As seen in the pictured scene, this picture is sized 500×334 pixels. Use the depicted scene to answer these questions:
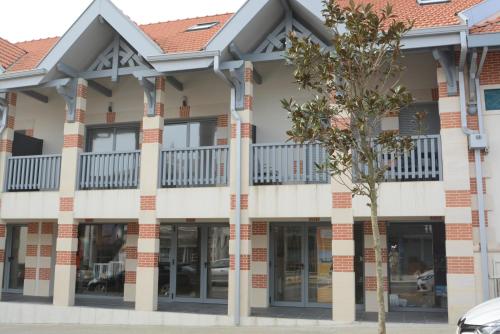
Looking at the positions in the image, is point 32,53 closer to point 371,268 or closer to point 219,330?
point 219,330

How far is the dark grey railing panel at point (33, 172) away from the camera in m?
14.4

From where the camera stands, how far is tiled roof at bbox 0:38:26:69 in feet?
49.7

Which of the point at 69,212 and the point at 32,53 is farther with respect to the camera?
the point at 32,53

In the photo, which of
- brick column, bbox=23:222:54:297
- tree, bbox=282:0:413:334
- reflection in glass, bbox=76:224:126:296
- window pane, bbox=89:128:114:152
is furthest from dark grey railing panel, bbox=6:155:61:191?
tree, bbox=282:0:413:334

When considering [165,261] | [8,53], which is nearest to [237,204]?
[165,261]

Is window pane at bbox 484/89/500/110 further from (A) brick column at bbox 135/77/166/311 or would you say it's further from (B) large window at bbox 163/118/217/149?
(A) brick column at bbox 135/77/166/311

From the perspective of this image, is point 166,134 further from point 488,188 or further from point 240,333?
point 488,188

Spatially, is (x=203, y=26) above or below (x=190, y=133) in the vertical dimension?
above

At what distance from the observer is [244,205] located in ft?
40.7

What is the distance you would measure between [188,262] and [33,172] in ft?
16.3

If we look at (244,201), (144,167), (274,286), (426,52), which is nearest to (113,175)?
(144,167)

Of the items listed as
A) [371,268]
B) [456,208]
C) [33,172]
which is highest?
[33,172]

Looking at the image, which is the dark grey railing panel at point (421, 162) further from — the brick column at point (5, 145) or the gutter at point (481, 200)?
the brick column at point (5, 145)

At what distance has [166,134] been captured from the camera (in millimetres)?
15391
